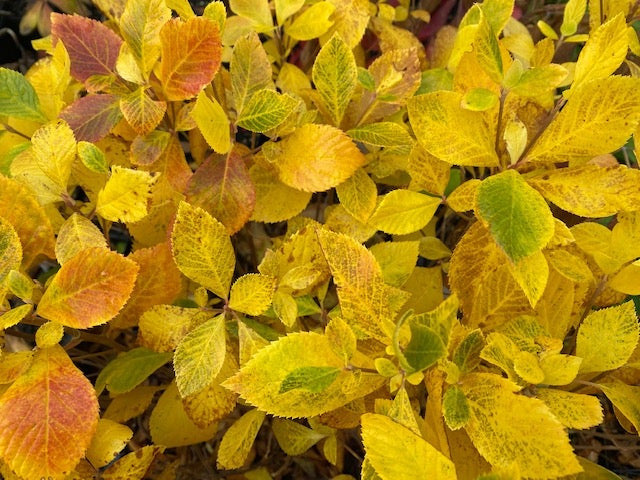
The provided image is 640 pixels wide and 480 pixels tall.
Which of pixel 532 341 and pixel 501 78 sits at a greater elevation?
pixel 501 78

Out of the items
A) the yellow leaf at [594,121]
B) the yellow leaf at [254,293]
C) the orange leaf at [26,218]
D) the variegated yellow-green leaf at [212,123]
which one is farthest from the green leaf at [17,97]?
the yellow leaf at [594,121]

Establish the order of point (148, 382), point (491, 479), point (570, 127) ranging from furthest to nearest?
point (148, 382) → point (570, 127) → point (491, 479)

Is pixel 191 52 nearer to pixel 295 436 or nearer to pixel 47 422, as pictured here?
pixel 47 422

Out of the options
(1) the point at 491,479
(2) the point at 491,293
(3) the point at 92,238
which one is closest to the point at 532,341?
(2) the point at 491,293

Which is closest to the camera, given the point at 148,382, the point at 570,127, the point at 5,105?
the point at 570,127

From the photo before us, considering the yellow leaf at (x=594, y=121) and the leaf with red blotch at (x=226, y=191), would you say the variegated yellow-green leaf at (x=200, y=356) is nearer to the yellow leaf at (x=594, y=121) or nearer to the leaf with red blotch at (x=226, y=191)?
the leaf with red blotch at (x=226, y=191)

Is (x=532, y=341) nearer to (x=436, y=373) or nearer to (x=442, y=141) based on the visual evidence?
(x=436, y=373)

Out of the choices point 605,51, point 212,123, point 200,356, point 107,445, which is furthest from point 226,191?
point 605,51
